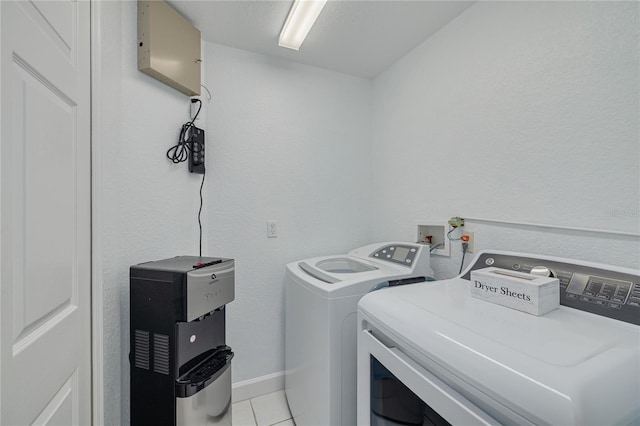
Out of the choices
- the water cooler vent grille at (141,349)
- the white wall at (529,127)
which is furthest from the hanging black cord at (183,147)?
the white wall at (529,127)

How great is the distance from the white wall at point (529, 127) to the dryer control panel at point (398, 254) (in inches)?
10.1

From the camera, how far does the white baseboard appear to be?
184 centimetres

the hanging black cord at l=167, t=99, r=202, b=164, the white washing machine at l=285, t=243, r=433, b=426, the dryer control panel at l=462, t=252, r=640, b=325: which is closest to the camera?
the dryer control panel at l=462, t=252, r=640, b=325

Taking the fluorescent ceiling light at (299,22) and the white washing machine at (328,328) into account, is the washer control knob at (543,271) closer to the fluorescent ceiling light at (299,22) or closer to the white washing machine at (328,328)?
A: the white washing machine at (328,328)

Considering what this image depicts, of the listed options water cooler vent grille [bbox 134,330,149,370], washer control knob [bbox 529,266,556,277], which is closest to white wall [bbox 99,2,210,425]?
water cooler vent grille [bbox 134,330,149,370]

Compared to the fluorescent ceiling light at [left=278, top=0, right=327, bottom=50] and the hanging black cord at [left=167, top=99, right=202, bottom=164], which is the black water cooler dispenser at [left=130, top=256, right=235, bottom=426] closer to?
the hanging black cord at [left=167, top=99, right=202, bottom=164]

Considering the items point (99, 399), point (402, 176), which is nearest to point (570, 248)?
point (402, 176)

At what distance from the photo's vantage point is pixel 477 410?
0.58 metres

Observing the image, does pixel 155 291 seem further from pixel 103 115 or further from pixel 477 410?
pixel 477 410

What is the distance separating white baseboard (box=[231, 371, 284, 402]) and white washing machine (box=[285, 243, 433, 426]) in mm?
237

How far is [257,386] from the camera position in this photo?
6.21 ft

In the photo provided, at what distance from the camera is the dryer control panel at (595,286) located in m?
0.78

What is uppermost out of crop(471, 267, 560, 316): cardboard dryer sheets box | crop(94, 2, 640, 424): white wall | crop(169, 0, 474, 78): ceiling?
crop(169, 0, 474, 78): ceiling

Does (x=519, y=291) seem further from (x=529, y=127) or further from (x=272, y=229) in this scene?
(x=272, y=229)
